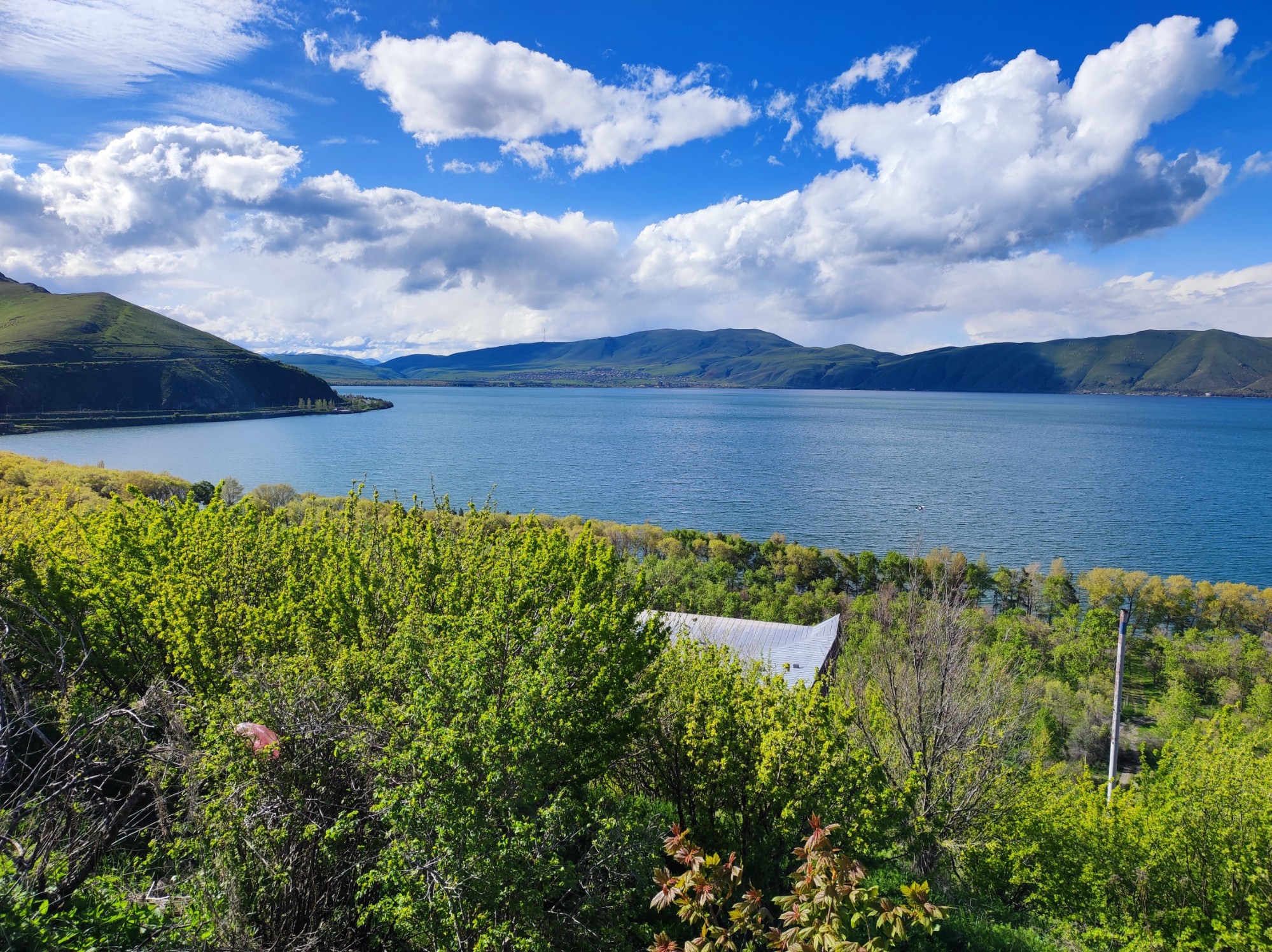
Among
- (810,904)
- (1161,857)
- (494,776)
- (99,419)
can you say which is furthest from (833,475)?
(99,419)

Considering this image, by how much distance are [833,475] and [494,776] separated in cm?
9943

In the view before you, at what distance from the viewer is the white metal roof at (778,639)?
102 feet

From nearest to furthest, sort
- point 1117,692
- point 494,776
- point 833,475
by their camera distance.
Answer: point 494,776 → point 1117,692 → point 833,475

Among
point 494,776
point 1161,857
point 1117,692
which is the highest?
point 494,776

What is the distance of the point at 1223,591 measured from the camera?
48.7 meters

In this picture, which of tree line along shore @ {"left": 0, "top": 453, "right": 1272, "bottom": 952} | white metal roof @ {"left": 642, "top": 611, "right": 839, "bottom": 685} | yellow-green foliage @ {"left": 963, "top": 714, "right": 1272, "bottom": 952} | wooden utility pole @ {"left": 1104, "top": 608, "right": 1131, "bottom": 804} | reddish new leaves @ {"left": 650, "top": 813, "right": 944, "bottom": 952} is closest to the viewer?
reddish new leaves @ {"left": 650, "top": 813, "right": 944, "bottom": 952}

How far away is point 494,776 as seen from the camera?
772 cm

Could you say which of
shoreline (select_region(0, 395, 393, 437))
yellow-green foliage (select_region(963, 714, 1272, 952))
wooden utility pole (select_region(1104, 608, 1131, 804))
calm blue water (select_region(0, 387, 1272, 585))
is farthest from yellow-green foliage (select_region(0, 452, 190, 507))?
shoreline (select_region(0, 395, 393, 437))

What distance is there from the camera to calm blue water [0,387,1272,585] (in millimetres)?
68625

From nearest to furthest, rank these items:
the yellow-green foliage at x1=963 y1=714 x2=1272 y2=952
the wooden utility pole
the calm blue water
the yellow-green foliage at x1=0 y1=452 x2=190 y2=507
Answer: the yellow-green foliage at x1=963 y1=714 x2=1272 y2=952 → the wooden utility pole → the yellow-green foliage at x1=0 y1=452 x2=190 y2=507 → the calm blue water

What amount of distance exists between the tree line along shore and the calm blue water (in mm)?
18038

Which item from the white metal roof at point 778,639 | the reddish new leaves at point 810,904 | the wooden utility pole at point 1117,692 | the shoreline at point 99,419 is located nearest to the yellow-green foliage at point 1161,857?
the wooden utility pole at point 1117,692

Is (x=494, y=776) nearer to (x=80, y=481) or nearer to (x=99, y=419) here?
(x=80, y=481)

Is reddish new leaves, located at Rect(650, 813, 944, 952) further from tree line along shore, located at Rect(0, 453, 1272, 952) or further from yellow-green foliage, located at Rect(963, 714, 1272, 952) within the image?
yellow-green foliage, located at Rect(963, 714, 1272, 952)
